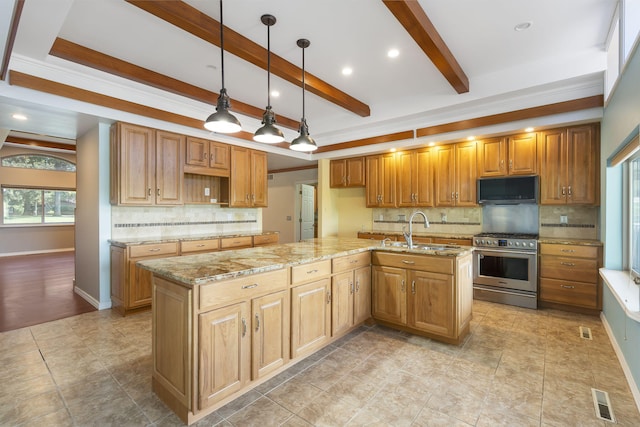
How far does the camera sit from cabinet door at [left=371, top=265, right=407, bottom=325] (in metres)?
3.04

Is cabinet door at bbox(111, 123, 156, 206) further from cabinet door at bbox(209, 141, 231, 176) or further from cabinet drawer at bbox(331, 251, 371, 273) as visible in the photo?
cabinet drawer at bbox(331, 251, 371, 273)

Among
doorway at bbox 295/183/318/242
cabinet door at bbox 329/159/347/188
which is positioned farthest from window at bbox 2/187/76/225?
cabinet door at bbox 329/159/347/188

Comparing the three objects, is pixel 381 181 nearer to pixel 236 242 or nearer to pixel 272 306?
pixel 236 242

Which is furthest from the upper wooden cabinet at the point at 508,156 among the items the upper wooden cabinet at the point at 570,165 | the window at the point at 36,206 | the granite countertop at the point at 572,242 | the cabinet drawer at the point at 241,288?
the window at the point at 36,206

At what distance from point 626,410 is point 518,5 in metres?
3.06

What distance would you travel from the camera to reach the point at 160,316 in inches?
79.0

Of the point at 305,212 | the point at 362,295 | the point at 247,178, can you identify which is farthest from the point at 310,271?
the point at 305,212

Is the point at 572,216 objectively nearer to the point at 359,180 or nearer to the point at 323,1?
the point at 359,180

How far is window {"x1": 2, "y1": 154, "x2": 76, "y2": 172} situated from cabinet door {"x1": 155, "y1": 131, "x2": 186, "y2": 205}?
21.5ft

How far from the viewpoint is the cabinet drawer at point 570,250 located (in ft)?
11.7

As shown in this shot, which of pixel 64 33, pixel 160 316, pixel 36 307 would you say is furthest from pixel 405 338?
pixel 36 307

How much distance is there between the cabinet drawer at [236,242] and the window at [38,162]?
23.2ft

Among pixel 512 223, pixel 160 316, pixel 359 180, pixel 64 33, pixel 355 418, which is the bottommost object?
pixel 355 418

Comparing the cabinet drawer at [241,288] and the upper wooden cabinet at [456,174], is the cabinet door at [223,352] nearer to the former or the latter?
the cabinet drawer at [241,288]
